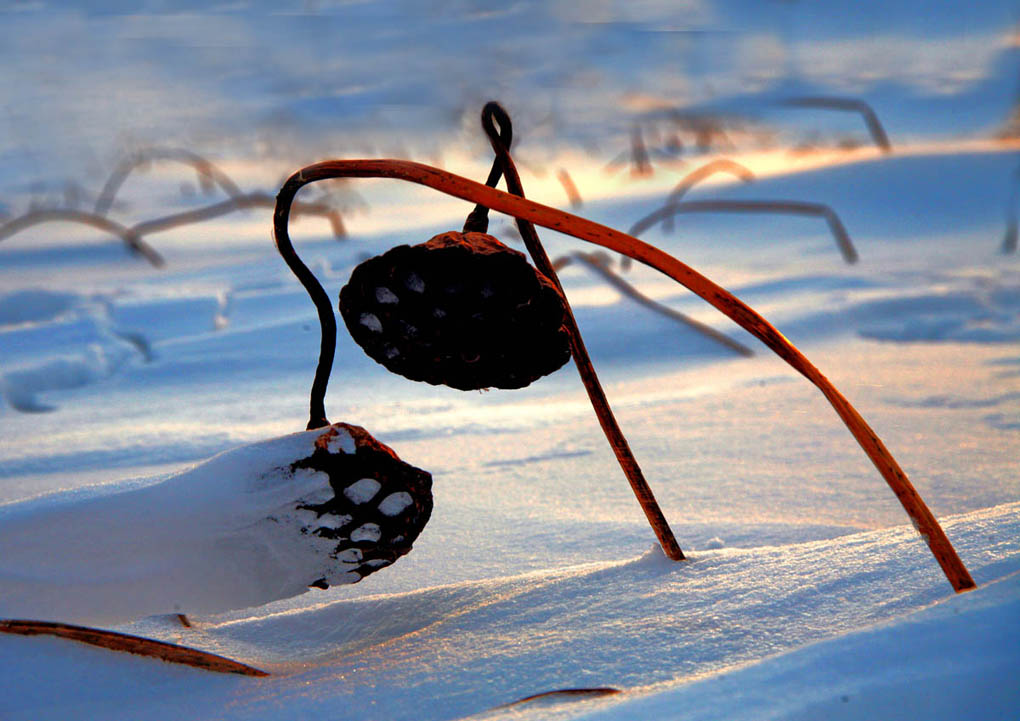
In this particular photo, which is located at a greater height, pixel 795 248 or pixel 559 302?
pixel 795 248

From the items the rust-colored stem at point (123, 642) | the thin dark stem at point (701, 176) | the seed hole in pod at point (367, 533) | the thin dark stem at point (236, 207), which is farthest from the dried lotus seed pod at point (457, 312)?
the thin dark stem at point (701, 176)

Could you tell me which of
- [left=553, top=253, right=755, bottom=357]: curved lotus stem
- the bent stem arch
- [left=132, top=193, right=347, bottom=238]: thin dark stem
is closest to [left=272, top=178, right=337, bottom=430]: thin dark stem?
the bent stem arch

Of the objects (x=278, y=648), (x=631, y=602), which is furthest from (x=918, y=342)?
(x=278, y=648)

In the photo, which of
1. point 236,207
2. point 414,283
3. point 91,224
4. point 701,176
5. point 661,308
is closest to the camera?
point 414,283

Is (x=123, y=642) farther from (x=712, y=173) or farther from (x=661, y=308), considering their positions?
(x=712, y=173)

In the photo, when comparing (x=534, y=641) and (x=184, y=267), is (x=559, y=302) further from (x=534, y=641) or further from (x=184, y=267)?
(x=184, y=267)

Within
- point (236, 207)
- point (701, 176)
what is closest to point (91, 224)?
point (236, 207)
